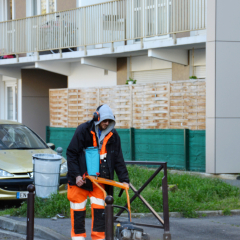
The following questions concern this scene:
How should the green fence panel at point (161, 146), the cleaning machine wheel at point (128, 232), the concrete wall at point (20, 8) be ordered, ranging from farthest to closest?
the concrete wall at point (20, 8) < the green fence panel at point (161, 146) < the cleaning machine wheel at point (128, 232)

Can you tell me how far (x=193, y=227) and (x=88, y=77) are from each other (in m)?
10.5

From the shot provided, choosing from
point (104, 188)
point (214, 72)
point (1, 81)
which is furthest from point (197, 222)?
point (1, 81)

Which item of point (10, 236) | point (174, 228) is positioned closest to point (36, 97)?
point (10, 236)

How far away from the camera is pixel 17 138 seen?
9836 mm

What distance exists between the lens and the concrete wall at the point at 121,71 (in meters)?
15.4

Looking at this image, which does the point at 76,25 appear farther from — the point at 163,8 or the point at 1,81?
the point at 1,81

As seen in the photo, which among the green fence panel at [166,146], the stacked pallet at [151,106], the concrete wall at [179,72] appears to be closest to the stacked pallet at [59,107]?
the green fence panel at [166,146]

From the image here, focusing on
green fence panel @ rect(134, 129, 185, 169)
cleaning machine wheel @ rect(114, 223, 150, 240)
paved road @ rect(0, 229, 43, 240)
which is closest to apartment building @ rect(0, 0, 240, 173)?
green fence panel @ rect(134, 129, 185, 169)

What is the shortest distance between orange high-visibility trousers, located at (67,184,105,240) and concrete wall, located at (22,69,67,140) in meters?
Answer: 14.7

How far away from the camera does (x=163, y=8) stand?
1330 cm

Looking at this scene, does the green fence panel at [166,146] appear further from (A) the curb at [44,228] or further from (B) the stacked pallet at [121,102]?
(A) the curb at [44,228]

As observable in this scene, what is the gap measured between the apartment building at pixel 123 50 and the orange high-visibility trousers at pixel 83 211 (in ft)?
21.1

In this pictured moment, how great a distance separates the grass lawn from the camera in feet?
24.7

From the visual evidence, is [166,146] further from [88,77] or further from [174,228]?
[174,228]
